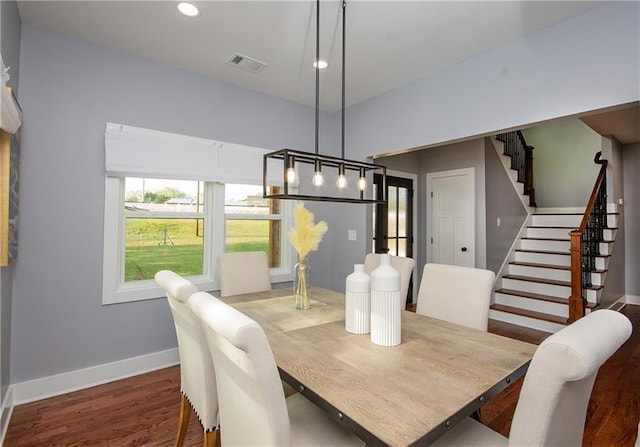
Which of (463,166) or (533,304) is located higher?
(463,166)

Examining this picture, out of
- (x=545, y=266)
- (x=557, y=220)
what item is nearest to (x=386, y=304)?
(x=545, y=266)

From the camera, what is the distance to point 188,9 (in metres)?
2.15

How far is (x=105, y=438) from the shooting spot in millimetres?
1950

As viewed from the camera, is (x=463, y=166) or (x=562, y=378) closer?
(x=562, y=378)

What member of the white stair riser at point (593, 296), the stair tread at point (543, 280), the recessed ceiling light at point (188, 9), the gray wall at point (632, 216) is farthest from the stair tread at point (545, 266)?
the recessed ceiling light at point (188, 9)

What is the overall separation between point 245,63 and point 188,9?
0.75 m

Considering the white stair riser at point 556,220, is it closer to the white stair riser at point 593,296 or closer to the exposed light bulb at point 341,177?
the white stair riser at point 593,296

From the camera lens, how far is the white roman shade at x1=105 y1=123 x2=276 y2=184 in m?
2.62

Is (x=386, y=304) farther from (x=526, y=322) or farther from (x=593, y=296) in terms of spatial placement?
(x=593, y=296)

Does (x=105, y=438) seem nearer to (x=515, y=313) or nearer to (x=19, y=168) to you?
(x=19, y=168)

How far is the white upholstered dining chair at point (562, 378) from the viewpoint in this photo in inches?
32.5

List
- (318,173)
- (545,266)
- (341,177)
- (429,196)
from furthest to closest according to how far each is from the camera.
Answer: (429,196)
(545,266)
(341,177)
(318,173)

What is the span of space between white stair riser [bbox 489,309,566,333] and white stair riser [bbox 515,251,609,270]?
127 cm

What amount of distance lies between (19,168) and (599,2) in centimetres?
398
